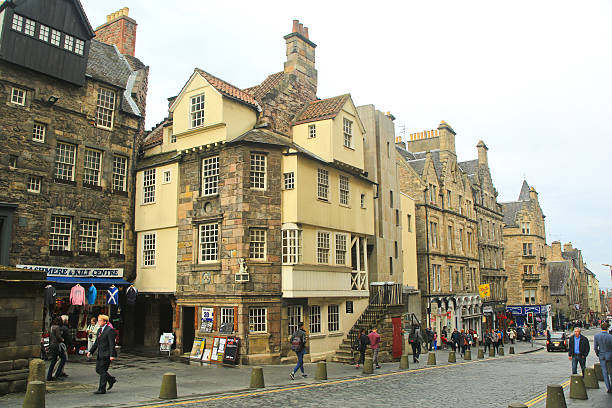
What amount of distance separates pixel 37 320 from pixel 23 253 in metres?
8.96

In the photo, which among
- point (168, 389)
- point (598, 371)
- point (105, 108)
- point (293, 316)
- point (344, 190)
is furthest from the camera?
point (344, 190)

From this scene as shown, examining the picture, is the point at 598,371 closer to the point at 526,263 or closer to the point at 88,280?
the point at 88,280

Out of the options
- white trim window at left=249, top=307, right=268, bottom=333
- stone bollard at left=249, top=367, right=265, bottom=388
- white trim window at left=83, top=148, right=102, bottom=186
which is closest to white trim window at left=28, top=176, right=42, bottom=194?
white trim window at left=83, top=148, right=102, bottom=186

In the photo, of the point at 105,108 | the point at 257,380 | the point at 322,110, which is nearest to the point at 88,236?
the point at 105,108

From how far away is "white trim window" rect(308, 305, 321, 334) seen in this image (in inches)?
909

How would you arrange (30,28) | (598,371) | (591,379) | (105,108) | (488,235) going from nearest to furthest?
(591,379)
(598,371)
(30,28)
(105,108)
(488,235)

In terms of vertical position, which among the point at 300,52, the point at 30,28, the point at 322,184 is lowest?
the point at 322,184

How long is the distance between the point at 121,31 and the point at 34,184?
40.5ft

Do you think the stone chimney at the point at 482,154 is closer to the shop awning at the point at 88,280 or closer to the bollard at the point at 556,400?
the shop awning at the point at 88,280

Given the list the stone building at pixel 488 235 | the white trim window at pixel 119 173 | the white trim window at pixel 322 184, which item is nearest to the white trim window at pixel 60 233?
the white trim window at pixel 119 173

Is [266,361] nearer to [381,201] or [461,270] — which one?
[381,201]

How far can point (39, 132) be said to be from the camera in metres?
21.9

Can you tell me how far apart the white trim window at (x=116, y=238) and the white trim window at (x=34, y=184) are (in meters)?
3.96

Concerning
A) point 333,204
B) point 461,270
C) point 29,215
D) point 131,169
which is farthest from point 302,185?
point 461,270
